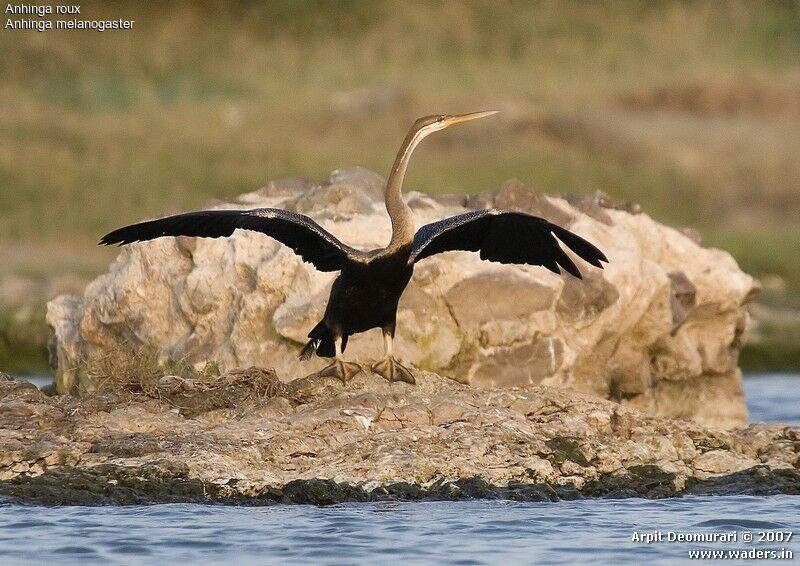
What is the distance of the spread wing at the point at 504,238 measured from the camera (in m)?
12.6

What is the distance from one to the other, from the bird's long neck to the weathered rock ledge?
3.35ft

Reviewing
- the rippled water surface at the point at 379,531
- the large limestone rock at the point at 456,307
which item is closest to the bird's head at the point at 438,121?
the large limestone rock at the point at 456,307

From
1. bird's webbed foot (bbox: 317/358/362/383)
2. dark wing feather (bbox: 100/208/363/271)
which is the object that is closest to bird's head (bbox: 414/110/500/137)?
dark wing feather (bbox: 100/208/363/271)

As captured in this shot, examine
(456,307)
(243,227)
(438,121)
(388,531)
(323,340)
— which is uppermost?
(438,121)

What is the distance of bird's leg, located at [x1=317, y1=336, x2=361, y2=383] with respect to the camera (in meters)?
12.6

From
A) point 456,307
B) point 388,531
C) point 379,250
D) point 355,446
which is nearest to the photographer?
point 388,531

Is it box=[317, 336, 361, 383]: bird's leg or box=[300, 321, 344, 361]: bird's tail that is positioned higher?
box=[300, 321, 344, 361]: bird's tail

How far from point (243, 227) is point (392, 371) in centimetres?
140

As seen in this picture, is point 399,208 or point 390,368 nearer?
point 399,208

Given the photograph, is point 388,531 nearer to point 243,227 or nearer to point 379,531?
point 379,531

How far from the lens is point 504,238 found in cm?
1299

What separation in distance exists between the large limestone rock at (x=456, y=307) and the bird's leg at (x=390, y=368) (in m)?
0.61

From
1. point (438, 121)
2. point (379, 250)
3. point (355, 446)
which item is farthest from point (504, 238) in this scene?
point (355, 446)

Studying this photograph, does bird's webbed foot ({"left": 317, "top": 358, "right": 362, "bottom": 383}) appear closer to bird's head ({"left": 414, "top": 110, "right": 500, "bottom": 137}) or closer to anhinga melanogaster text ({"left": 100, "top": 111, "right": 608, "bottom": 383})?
anhinga melanogaster text ({"left": 100, "top": 111, "right": 608, "bottom": 383})
